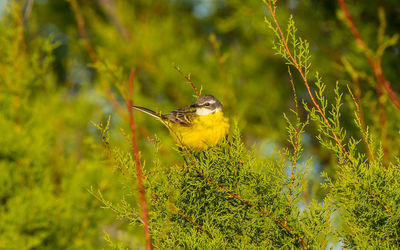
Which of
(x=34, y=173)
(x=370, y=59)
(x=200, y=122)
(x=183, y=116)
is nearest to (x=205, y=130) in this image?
(x=200, y=122)

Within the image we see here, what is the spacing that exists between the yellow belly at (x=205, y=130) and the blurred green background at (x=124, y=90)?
5.2 inches

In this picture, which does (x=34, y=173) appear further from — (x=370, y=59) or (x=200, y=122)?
(x=370, y=59)

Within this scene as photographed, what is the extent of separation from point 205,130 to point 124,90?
69cm

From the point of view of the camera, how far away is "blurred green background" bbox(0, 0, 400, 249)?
159 inches

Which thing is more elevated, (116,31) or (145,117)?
(116,31)

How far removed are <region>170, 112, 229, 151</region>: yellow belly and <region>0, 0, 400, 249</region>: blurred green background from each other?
0.13 metres

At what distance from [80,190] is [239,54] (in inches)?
185

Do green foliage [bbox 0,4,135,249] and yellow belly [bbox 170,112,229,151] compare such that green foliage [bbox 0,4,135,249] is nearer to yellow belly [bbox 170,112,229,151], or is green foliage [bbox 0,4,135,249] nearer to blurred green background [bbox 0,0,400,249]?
blurred green background [bbox 0,0,400,249]

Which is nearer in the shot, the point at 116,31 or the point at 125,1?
the point at 116,31

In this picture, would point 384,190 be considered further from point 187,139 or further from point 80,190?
point 80,190

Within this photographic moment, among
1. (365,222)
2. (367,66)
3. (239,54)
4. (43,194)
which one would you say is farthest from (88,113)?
(365,222)

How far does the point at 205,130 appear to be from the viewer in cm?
314

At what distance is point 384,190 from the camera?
6.20 ft

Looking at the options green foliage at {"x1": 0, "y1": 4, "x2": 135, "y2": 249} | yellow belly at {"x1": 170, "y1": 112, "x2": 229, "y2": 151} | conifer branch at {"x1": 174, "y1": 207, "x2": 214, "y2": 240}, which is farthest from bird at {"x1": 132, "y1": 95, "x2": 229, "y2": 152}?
green foliage at {"x1": 0, "y1": 4, "x2": 135, "y2": 249}
